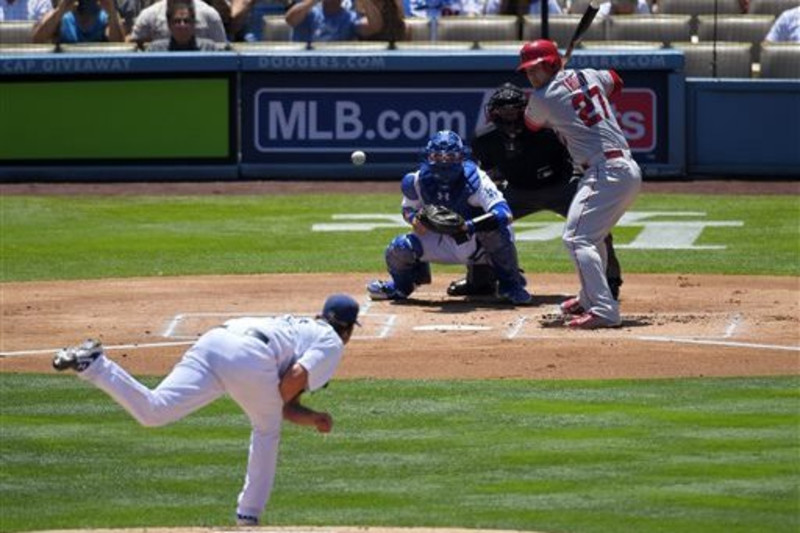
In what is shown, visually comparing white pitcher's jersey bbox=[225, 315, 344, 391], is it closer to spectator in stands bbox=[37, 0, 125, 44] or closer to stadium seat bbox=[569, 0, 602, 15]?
stadium seat bbox=[569, 0, 602, 15]

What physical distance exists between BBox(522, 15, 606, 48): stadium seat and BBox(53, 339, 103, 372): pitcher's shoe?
46.2 ft

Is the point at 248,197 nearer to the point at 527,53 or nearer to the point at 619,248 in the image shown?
the point at 619,248

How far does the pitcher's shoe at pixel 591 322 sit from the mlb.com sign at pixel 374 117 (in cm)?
762

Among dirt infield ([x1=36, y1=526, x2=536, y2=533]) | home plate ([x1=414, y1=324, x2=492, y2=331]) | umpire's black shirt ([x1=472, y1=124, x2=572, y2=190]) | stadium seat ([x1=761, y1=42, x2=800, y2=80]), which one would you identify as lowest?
dirt infield ([x1=36, y1=526, x2=536, y2=533])

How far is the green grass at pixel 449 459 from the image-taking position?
1004 cm

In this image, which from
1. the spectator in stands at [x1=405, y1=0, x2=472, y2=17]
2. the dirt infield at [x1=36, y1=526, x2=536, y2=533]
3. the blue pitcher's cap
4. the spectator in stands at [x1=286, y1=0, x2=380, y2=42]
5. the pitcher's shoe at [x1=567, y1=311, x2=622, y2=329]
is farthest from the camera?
the spectator in stands at [x1=405, y1=0, x2=472, y2=17]

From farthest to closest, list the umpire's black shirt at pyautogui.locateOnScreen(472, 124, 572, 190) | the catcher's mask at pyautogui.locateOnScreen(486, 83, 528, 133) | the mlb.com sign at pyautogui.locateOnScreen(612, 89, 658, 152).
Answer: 1. the mlb.com sign at pyautogui.locateOnScreen(612, 89, 658, 152)
2. the umpire's black shirt at pyautogui.locateOnScreen(472, 124, 572, 190)
3. the catcher's mask at pyautogui.locateOnScreen(486, 83, 528, 133)

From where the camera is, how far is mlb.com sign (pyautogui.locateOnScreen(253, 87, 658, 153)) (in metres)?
22.1

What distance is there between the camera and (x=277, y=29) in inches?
926

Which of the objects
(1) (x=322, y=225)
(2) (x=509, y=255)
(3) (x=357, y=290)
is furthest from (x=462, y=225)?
(1) (x=322, y=225)

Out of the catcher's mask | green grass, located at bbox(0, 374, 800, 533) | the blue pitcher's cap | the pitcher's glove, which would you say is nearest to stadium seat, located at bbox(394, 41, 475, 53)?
Result: the catcher's mask

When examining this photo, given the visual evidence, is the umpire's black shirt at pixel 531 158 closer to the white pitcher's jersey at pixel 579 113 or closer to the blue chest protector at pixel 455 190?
the blue chest protector at pixel 455 190

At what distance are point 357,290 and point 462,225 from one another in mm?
1830

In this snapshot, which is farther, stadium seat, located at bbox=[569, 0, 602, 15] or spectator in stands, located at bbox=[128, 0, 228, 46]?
stadium seat, located at bbox=[569, 0, 602, 15]
